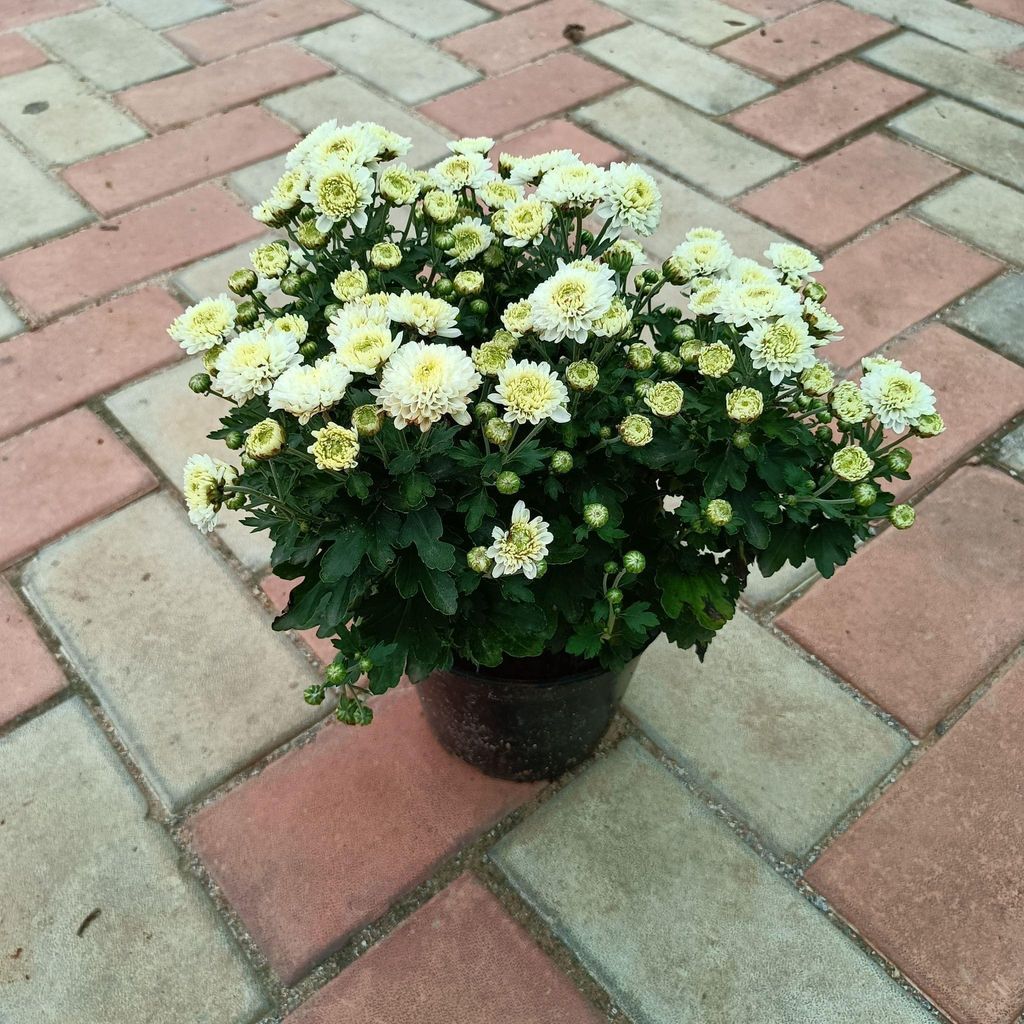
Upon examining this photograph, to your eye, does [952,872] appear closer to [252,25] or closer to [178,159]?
[178,159]

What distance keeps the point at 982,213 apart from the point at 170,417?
7.12 ft

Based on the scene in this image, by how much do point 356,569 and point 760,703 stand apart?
3.05ft

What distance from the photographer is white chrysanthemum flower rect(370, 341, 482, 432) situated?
3.09 ft

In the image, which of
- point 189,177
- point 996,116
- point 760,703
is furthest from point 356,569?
point 996,116

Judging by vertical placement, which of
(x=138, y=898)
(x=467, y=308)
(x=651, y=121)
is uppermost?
(x=467, y=308)

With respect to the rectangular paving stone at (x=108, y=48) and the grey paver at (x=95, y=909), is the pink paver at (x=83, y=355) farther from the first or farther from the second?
the rectangular paving stone at (x=108, y=48)

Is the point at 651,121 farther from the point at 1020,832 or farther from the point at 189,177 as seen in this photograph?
the point at 1020,832

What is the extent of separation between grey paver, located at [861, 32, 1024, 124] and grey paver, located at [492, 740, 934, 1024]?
8.14 ft

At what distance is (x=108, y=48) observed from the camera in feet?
10.3

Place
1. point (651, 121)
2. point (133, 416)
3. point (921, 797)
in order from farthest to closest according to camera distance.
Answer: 1. point (651, 121)
2. point (133, 416)
3. point (921, 797)

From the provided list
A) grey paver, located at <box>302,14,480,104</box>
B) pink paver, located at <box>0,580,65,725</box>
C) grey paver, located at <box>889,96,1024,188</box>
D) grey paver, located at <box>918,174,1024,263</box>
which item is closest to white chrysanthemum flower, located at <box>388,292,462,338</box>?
pink paver, located at <box>0,580,65,725</box>

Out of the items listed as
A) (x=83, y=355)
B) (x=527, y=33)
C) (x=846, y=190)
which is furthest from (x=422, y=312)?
(x=527, y=33)

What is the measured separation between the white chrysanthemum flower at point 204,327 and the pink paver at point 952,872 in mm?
1178

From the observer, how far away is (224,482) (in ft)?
3.54
